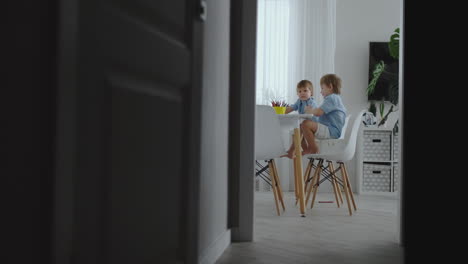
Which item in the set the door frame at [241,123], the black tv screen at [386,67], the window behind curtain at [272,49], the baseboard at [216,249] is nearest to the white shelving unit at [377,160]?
the black tv screen at [386,67]

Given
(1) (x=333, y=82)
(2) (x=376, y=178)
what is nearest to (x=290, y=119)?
(1) (x=333, y=82)

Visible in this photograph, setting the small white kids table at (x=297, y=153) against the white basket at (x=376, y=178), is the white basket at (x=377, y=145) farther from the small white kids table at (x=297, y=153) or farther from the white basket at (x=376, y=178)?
the small white kids table at (x=297, y=153)

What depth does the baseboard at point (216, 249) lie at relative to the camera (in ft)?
6.47

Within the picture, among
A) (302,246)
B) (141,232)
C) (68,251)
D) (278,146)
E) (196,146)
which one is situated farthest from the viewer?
(278,146)

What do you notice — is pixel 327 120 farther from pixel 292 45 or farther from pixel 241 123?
pixel 292 45

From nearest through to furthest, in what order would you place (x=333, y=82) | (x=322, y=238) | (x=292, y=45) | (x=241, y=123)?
1. (x=241, y=123)
2. (x=322, y=238)
3. (x=333, y=82)
4. (x=292, y=45)

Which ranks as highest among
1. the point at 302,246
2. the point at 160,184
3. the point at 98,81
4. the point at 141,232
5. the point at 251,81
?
the point at 251,81

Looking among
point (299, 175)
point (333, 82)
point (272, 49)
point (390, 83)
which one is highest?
point (272, 49)

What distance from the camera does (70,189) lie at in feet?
2.58

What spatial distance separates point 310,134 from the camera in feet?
13.3

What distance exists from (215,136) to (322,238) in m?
1.00
